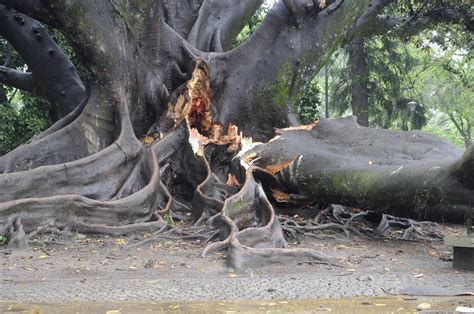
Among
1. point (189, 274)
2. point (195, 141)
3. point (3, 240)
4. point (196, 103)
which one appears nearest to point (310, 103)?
point (196, 103)

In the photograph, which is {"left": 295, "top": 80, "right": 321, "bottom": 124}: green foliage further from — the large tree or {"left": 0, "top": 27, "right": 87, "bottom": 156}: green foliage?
{"left": 0, "top": 27, "right": 87, "bottom": 156}: green foliage

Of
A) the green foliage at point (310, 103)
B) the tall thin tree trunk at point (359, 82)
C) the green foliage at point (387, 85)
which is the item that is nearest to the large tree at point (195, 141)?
the green foliage at point (310, 103)

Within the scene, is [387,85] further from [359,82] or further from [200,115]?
[200,115]

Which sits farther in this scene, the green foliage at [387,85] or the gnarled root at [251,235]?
the green foliage at [387,85]

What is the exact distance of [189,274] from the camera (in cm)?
698

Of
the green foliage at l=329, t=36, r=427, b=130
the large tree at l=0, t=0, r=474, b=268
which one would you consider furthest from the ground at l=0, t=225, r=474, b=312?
the green foliage at l=329, t=36, r=427, b=130

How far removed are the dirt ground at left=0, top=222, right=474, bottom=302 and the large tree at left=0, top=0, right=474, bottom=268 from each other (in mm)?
435

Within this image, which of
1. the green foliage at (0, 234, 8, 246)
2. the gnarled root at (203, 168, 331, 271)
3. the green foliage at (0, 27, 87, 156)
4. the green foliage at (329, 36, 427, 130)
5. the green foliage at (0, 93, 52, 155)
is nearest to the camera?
the gnarled root at (203, 168, 331, 271)

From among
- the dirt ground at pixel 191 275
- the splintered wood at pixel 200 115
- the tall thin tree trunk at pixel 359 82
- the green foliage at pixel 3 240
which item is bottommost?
the dirt ground at pixel 191 275

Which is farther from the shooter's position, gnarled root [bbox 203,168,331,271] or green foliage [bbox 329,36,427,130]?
green foliage [bbox 329,36,427,130]

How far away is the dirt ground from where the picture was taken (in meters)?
6.04

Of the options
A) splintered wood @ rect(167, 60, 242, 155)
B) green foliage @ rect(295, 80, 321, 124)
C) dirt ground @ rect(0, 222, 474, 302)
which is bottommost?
dirt ground @ rect(0, 222, 474, 302)

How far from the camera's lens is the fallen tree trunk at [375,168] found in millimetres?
7918

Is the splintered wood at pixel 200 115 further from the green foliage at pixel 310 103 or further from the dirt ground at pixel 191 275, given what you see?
the green foliage at pixel 310 103
